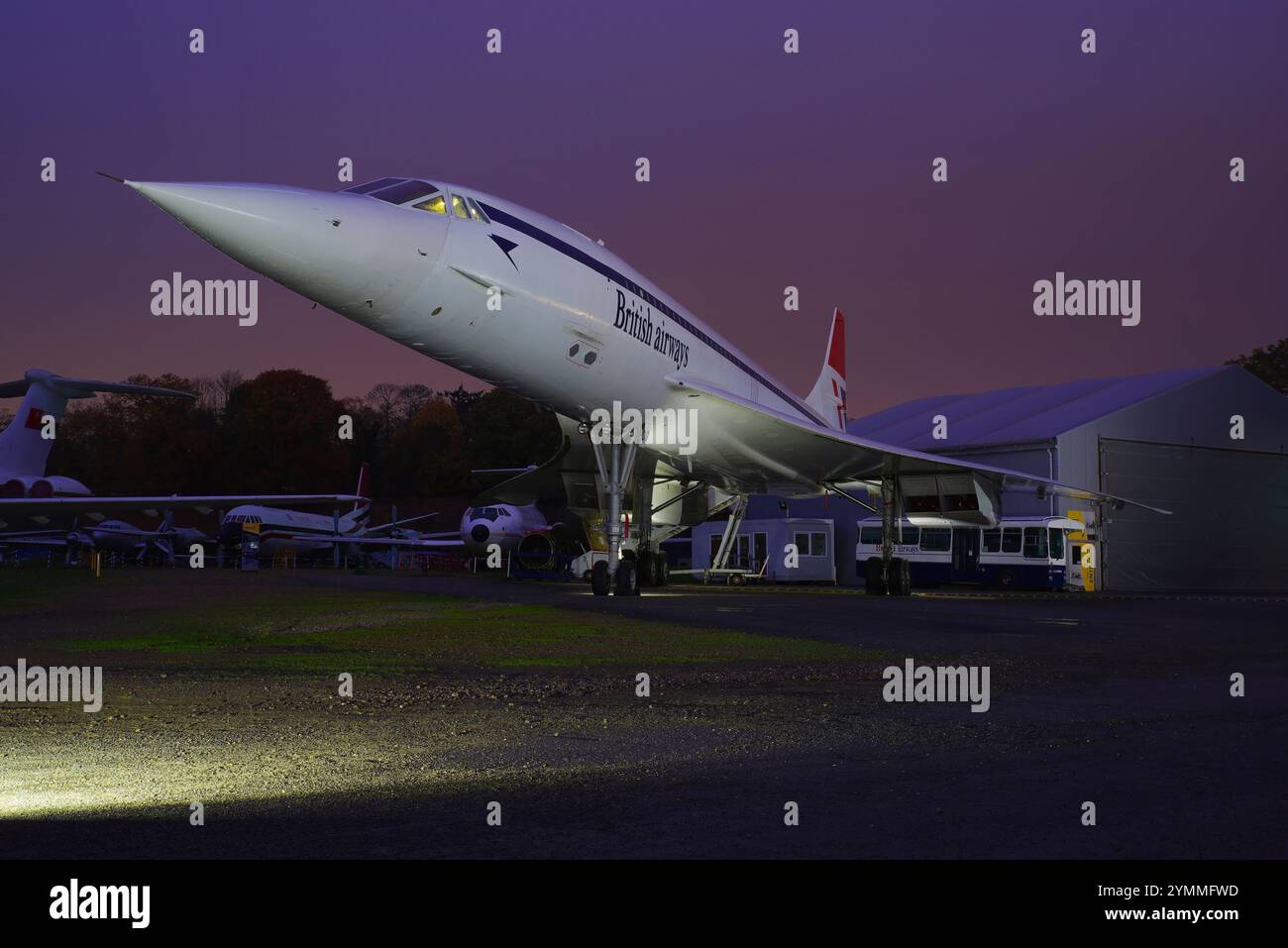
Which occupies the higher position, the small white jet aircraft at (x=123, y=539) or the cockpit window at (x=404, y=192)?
the cockpit window at (x=404, y=192)

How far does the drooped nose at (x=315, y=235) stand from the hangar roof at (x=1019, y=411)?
96.0 feet

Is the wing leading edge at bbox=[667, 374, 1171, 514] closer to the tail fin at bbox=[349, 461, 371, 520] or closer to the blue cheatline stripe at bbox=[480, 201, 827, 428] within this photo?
the blue cheatline stripe at bbox=[480, 201, 827, 428]

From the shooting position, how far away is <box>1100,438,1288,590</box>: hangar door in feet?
125

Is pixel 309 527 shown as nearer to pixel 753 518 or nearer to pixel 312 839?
pixel 753 518

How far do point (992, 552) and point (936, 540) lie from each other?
7.39ft

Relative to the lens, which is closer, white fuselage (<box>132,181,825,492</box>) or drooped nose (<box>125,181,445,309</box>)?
drooped nose (<box>125,181,445,309</box>)

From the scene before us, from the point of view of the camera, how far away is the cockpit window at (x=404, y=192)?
13242 millimetres

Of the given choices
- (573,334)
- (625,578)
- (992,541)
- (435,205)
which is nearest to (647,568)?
(625,578)

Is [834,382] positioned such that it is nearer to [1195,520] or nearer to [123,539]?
[1195,520]

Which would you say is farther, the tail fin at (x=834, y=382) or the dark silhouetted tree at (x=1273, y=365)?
the dark silhouetted tree at (x=1273, y=365)

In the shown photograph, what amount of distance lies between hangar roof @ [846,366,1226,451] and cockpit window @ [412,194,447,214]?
28.4 meters

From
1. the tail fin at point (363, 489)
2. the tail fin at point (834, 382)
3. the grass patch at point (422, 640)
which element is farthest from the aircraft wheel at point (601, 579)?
the tail fin at point (363, 489)

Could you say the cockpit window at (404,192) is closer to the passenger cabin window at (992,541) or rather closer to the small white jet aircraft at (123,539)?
the passenger cabin window at (992,541)

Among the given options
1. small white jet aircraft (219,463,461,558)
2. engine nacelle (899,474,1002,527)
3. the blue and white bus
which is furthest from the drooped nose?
small white jet aircraft (219,463,461,558)
